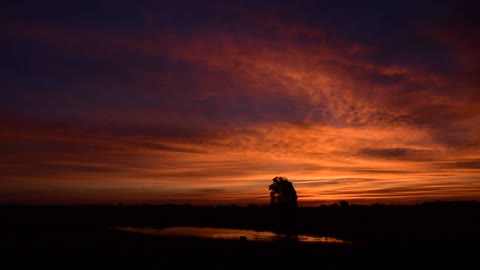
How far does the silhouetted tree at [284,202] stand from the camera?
71812 millimetres

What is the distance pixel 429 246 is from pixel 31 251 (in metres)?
39.0

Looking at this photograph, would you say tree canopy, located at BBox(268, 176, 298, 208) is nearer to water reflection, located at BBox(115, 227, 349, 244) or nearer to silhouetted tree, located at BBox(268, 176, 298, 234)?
silhouetted tree, located at BBox(268, 176, 298, 234)

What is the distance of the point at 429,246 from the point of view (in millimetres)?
41656

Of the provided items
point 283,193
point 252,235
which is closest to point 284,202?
point 283,193

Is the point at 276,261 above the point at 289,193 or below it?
below

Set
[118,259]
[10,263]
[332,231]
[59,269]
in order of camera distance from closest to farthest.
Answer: [59,269]
[10,263]
[118,259]
[332,231]

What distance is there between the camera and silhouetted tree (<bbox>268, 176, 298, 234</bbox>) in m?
71.8

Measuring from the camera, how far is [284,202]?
72.6 metres

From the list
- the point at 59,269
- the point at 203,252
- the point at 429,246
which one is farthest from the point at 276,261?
the point at 429,246

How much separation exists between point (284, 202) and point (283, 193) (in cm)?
197

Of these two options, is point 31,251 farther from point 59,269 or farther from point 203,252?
point 203,252

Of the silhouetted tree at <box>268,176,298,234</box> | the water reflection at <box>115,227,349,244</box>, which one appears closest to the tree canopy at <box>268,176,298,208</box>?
the silhouetted tree at <box>268,176,298,234</box>

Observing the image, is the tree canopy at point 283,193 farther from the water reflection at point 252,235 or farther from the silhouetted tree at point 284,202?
the water reflection at point 252,235

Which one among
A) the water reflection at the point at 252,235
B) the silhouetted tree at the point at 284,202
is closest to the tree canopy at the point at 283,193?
the silhouetted tree at the point at 284,202
